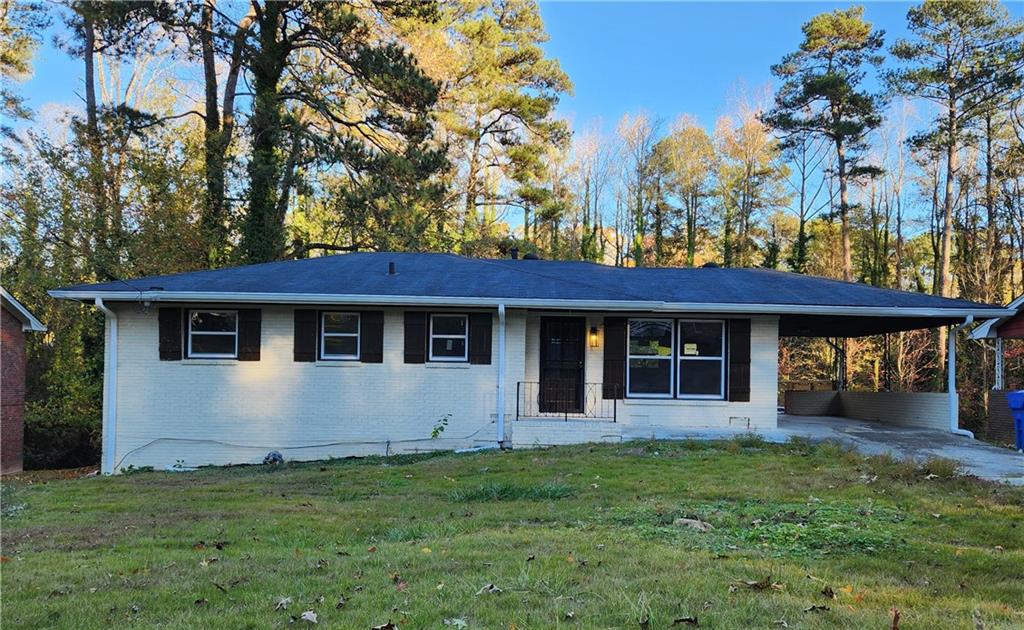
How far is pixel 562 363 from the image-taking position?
12414mm

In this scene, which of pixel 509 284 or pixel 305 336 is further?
pixel 509 284

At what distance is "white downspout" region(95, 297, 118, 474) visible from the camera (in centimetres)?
1141

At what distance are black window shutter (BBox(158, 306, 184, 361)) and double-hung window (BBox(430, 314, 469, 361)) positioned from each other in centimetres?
447

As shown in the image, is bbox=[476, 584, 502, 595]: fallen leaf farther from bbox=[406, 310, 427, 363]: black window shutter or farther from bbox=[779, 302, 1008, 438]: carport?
bbox=[779, 302, 1008, 438]: carport

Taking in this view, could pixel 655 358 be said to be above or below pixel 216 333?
below

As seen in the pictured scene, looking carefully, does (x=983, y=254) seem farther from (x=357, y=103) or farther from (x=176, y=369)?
(x=176, y=369)

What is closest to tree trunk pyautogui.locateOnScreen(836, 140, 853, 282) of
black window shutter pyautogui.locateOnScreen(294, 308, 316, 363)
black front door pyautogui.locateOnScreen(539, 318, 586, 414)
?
black front door pyautogui.locateOnScreen(539, 318, 586, 414)

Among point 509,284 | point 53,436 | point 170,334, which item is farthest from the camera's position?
point 53,436

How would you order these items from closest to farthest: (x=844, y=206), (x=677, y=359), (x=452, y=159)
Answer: (x=677, y=359)
(x=844, y=206)
(x=452, y=159)

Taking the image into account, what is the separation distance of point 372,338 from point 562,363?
3.57 meters

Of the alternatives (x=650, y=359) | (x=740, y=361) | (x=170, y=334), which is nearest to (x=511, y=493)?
(x=650, y=359)

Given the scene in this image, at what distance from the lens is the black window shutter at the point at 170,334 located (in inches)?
454

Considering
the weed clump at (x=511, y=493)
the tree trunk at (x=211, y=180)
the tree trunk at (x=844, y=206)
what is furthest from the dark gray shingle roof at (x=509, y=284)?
the tree trunk at (x=844, y=206)

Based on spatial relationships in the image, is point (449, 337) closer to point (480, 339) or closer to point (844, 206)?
point (480, 339)
